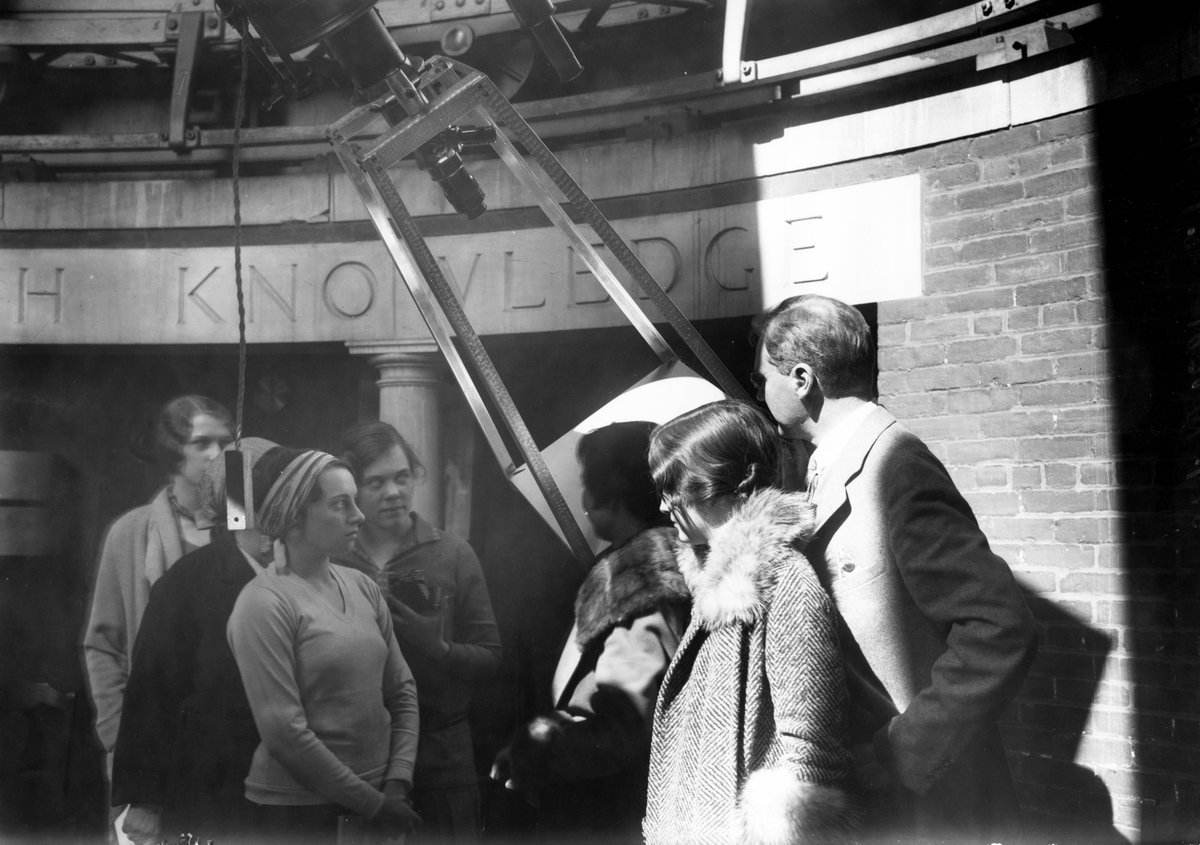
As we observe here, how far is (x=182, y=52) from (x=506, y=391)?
141 centimetres

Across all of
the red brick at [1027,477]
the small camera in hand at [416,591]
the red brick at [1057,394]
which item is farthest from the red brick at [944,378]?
the small camera in hand at [416,591]

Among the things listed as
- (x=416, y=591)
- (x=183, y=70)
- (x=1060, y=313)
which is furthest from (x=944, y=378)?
(x=183, y=70)

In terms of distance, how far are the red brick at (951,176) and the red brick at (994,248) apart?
6.0 inches

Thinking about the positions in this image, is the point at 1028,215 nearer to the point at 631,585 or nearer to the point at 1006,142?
the point at 1006,142

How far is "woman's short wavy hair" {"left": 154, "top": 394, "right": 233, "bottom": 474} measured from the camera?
9.51ft

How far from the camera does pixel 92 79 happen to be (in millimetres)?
3176

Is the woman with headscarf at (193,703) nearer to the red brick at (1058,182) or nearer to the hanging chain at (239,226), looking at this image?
the hanging chain at (239,226)

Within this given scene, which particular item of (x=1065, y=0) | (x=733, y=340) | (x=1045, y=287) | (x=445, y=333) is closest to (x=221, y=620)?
(x=445, y=333)

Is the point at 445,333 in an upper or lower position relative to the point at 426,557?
upper

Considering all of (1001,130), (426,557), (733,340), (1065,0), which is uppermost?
(1065,0)

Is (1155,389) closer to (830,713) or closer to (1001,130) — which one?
(1001,130)

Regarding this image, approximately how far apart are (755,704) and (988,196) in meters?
1.41

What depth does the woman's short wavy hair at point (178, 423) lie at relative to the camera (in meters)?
2.90

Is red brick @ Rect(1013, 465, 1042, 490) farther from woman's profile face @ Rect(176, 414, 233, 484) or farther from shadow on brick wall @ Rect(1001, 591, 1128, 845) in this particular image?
woman's profile face @ Rect(176, 414, 233, 484)
